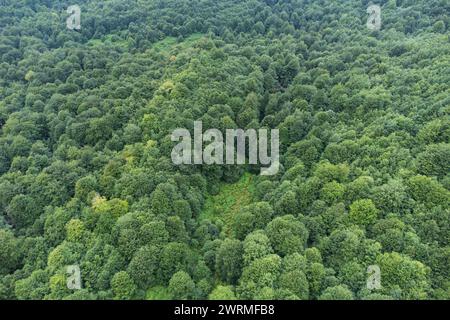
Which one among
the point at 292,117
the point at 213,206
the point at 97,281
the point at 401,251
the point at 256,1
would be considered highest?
the point at 256,1

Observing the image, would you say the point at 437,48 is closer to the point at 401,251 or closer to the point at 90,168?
the point at 401,251

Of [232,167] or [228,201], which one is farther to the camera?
[232,167]

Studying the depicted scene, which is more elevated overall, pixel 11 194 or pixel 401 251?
pixel 11 194

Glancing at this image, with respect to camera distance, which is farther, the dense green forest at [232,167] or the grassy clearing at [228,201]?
the grassy clearing at [228,201]

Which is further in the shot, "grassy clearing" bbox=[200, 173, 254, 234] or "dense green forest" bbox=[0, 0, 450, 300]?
"grassy clearing" bbox=[200, 173, 254, 234]

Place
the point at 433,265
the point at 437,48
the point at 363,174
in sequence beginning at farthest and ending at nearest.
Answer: the point at 437,48 → the point at 363,174 → the point at 433,265

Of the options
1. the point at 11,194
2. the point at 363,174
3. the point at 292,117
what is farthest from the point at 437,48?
the point at 11,194

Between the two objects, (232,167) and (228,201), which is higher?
(232,167)
